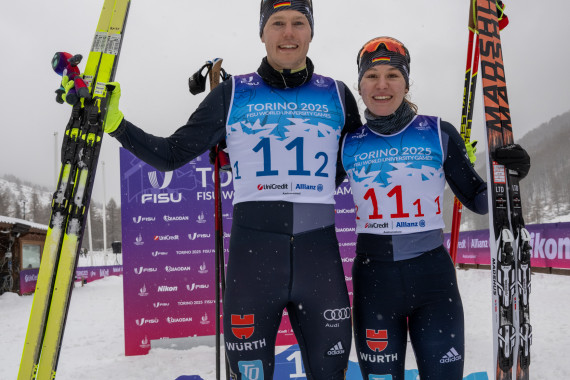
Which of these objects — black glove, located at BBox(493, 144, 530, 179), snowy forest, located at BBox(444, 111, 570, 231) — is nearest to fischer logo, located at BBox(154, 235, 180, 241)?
black glove, located at BBox(493, 144, 530, 179)

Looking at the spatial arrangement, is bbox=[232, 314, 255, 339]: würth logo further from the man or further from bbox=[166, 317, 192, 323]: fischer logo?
bbox=[166, 317, 192, 323]: fischer logo

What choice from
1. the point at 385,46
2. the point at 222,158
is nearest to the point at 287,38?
the point at 385,46

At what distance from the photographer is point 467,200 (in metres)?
2.37

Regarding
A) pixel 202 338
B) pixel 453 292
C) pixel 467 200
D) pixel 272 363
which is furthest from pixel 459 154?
pixel 202 338

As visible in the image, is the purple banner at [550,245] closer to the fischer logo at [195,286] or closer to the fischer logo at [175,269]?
the fischer logo at [195,286]

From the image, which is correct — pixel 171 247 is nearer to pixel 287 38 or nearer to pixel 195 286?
pixel 195 286

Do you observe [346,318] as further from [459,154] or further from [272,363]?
[459,154]

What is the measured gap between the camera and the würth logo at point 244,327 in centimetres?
200

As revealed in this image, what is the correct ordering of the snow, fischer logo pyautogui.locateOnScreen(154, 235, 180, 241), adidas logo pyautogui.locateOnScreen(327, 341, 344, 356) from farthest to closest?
1. fischer logo pyautogui.locateOnScreen(154, 235, 180, 241)
2. the snow
3. adidas logo pyautogui.locateOnScreen(327, 341, 344, 356)

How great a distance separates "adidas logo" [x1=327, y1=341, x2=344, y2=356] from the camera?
2.00 meters

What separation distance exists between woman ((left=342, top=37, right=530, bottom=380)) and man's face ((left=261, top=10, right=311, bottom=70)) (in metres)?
0.37

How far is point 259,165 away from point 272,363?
973mm

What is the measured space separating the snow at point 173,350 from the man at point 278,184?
3.26 meters

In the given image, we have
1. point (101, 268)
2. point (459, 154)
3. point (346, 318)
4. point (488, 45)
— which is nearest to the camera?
point (346, 318)
